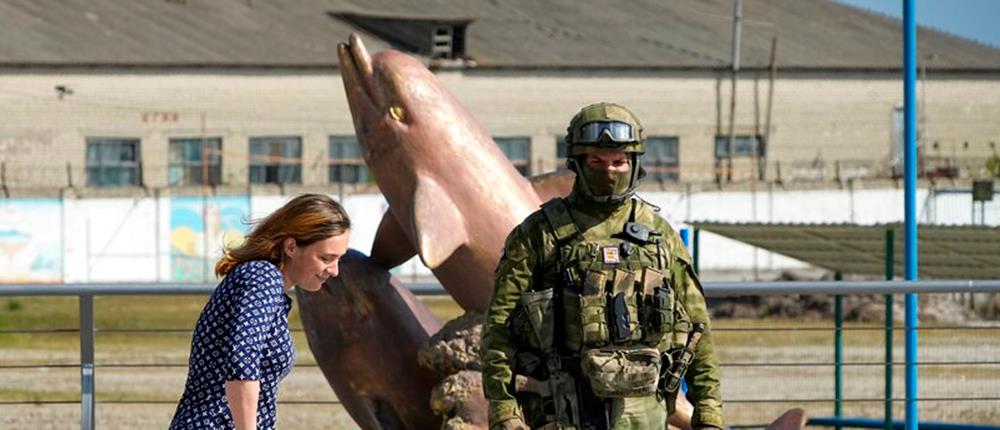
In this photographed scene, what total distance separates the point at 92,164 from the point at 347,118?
6.86m

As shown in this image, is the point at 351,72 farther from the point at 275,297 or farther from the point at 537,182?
the point at 275,297

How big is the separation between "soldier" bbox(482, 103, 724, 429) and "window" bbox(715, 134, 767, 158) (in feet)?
166

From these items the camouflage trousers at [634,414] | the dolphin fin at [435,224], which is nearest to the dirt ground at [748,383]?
the dolphin fin at [435,224]

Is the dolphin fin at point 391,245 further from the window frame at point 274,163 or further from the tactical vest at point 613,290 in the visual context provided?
the window frame at point 274,163

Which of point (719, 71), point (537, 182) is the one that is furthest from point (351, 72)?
point (719, 71)

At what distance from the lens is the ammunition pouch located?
553 centimetres

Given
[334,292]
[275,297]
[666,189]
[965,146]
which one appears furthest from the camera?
[965,146]

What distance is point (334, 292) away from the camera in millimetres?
7938

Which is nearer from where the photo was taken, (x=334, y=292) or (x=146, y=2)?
(x=334, y=292)

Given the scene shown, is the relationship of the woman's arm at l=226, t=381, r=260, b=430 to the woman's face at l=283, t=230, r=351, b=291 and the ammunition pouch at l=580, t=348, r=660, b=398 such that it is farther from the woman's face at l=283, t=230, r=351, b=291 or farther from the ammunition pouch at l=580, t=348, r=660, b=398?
the ammunition pouch at l=580, t=348, r=660, b=398

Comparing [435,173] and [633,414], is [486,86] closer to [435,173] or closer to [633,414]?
[435,173]

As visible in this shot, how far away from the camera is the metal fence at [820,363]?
816 cm

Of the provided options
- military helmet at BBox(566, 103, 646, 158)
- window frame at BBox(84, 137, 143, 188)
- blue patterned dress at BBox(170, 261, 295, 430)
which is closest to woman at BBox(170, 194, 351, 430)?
blue patterned dress at BBox(170, 261, 295, 430)

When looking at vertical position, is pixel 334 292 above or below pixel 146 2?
below
